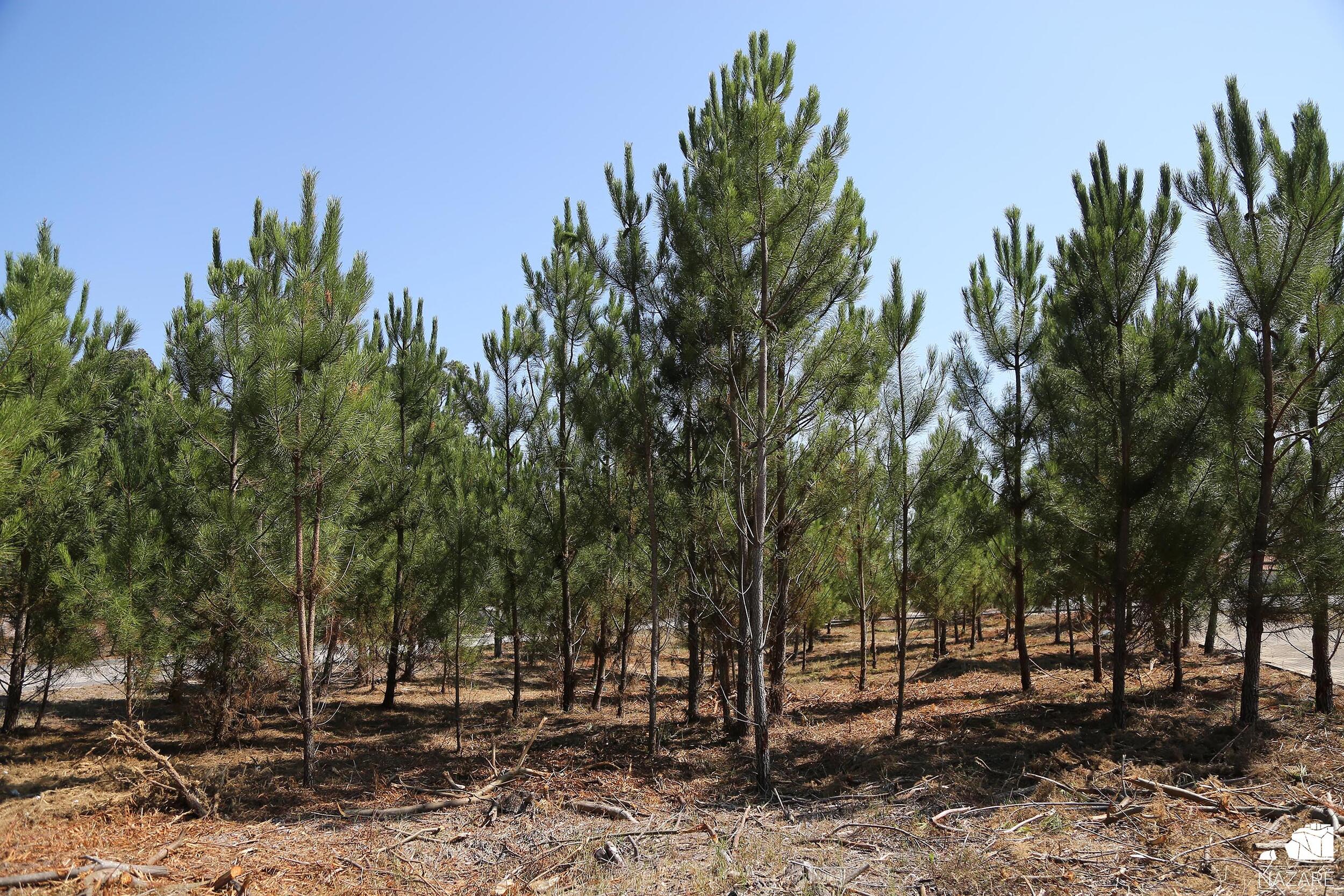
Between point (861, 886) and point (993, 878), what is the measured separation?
879 millimetres

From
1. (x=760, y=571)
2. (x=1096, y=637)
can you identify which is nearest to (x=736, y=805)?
(x=760, y=571)

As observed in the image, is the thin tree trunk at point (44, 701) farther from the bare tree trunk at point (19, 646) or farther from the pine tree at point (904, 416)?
the pine tree at point (904, 416)

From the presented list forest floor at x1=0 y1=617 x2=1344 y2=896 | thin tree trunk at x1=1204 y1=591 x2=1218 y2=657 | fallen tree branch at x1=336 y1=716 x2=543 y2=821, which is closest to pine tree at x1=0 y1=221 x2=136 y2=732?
forest floor at x1=0 y1=617 x2=1344 y2=896

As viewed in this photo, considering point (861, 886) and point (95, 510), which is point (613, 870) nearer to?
point (861, 886)

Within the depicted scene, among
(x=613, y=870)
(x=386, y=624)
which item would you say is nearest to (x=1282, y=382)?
(x=613, y=870)

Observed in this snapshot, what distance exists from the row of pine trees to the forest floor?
71cm

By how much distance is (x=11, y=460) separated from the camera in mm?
6449

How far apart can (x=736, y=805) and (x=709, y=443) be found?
4464 mm

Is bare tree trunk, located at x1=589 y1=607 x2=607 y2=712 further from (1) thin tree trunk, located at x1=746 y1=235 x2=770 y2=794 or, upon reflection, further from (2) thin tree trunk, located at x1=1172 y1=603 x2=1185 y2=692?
(2) thin tree trunk, located at x1=1172 y1=603 x2=1185 y2=692

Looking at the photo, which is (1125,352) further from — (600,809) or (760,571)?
(600,809)

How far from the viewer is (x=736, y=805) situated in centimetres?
731

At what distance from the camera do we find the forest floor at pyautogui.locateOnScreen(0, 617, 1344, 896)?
537 cm

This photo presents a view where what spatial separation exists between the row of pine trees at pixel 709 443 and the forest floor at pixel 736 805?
71 centimetres

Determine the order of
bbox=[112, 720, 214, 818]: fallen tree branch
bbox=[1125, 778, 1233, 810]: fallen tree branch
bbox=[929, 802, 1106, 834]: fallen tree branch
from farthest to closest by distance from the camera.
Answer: bbox=[112, 720, 214, 818]: fallen tree branch → bbox=[929, 802, 1106, 834]: fallen tree branch → bbox=[1125, 778, 1233, 810]: fallen tree branch
